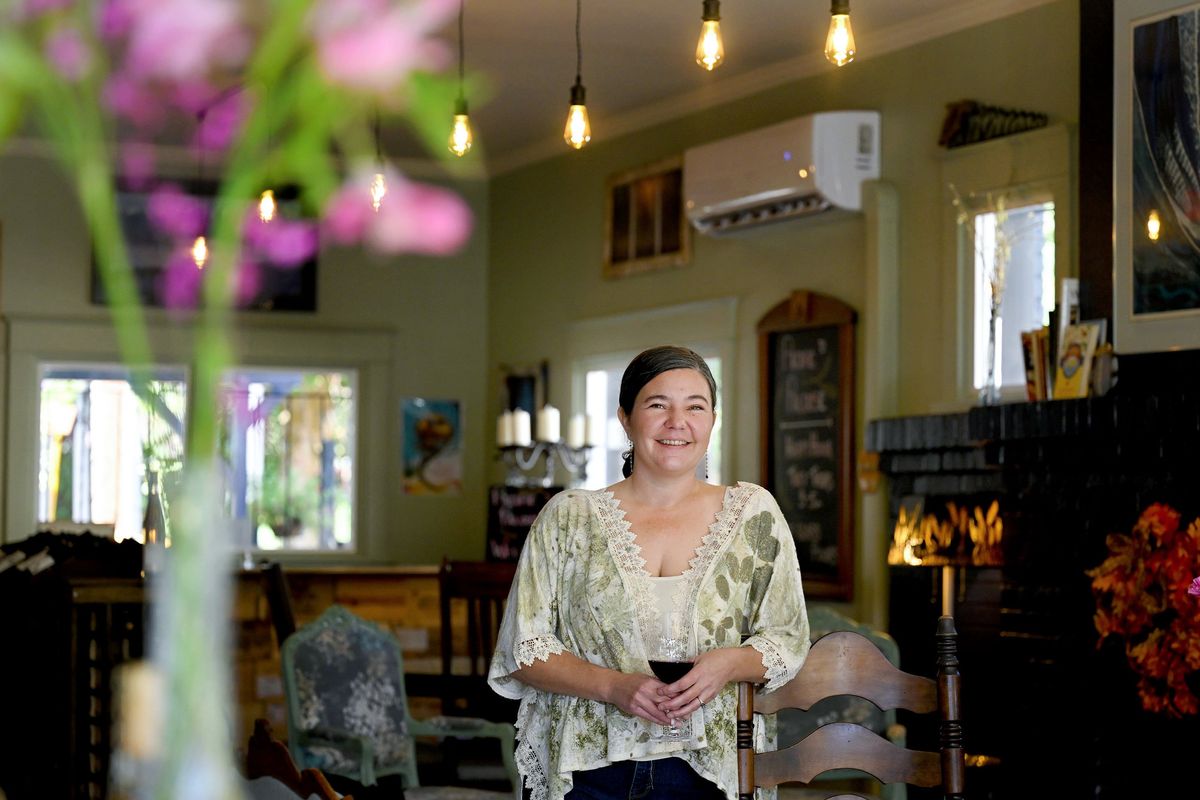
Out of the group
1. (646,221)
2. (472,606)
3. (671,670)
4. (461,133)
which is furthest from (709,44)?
(646,221)

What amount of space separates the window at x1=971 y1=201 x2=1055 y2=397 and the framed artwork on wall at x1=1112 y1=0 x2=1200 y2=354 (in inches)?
32.2

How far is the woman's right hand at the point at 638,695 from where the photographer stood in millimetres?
2193

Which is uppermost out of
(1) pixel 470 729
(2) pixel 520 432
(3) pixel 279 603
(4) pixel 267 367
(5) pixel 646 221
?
(5) pixel 646 221

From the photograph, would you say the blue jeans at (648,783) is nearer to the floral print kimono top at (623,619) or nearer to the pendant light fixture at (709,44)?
the floral print kimono top at (623,619)

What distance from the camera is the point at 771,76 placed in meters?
7.51

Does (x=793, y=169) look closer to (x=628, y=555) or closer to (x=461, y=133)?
(x=461, y=133)

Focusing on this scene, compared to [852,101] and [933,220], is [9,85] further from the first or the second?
[852,101]

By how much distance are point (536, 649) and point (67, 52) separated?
5.92 ft

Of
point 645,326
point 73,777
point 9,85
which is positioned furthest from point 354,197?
point 645,326

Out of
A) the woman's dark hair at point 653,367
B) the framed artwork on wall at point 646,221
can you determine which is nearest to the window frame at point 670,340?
the framed artwork on wall at point 646,221

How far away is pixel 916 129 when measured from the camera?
6.72 meters

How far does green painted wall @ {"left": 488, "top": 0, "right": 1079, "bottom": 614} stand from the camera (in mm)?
6316

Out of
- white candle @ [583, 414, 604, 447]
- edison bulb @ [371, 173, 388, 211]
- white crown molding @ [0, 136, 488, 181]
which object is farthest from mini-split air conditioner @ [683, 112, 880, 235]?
edison bulb @ [371, 173, 388, 211]

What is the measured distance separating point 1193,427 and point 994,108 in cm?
198
